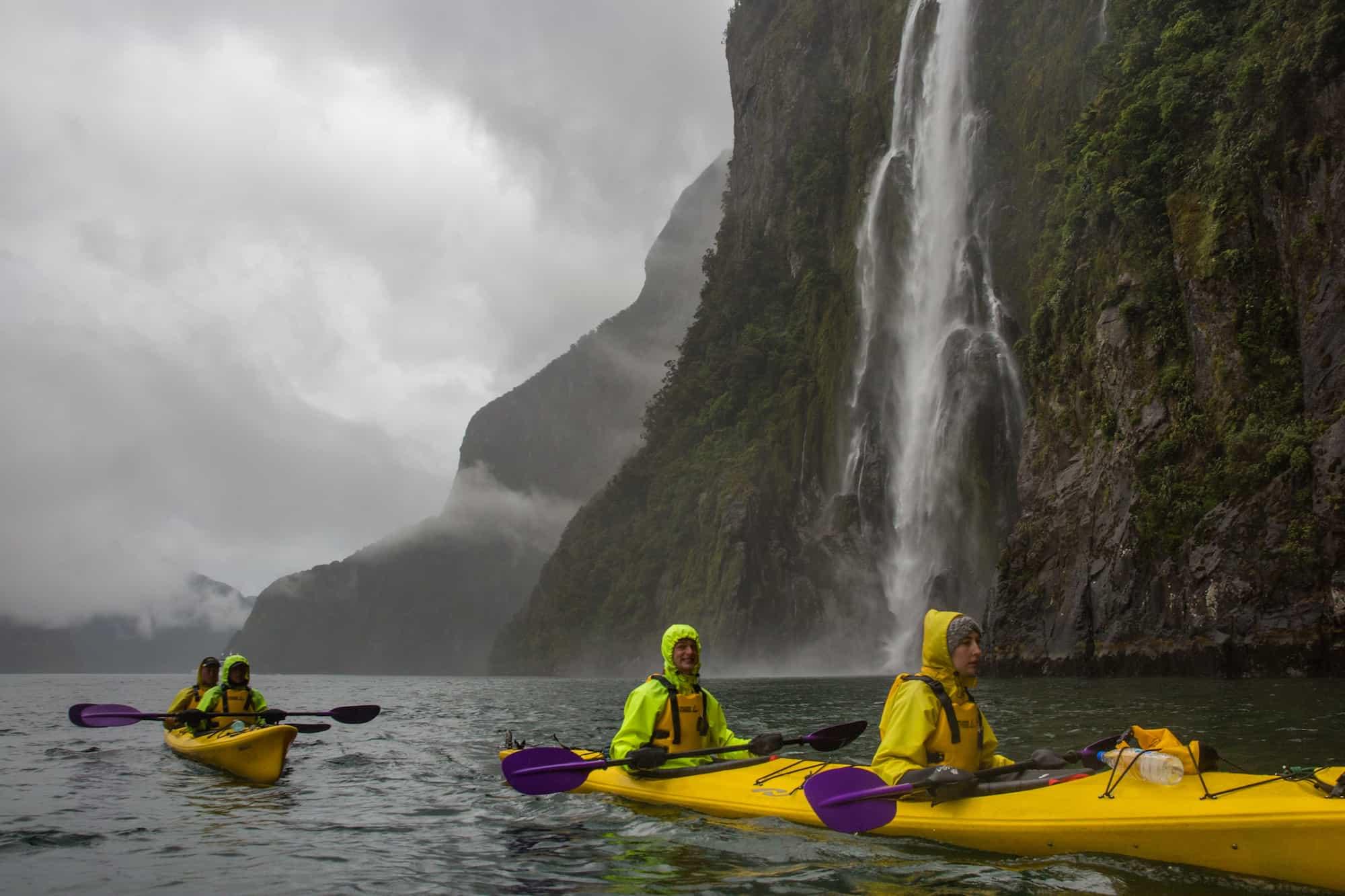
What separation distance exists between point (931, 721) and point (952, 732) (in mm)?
186

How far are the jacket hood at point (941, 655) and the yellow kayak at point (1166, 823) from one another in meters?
0.79

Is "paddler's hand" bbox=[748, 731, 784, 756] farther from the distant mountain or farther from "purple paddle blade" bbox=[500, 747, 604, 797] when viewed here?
the distant mountain

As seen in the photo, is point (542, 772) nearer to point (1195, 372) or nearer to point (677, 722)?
point (677, 722)

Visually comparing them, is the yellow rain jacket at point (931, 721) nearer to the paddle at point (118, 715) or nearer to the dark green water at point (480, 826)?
the dark green water at point (480, 826)

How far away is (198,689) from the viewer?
707 inches

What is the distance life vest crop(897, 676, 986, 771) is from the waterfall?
119 ft

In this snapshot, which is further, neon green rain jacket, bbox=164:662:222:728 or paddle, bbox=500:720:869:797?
neon green rain jacket, bbox=164:662:222:728

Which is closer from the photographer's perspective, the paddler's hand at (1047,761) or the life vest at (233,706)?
the paddler's hand at (1047,761)

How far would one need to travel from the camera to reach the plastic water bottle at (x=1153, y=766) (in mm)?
6652

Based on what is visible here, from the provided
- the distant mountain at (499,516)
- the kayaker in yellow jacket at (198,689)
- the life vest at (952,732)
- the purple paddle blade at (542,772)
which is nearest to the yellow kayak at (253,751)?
the kayaker in yellow jacket at (198,689)

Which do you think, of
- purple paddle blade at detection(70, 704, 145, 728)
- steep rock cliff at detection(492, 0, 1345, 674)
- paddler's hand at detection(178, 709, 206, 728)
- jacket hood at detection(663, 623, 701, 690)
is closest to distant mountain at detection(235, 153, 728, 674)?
steep rock cliff at detection(492, 0, 1345, 674)

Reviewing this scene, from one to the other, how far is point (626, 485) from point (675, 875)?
252 feet

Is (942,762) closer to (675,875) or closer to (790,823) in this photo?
(790,823)

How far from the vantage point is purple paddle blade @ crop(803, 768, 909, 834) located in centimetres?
721
